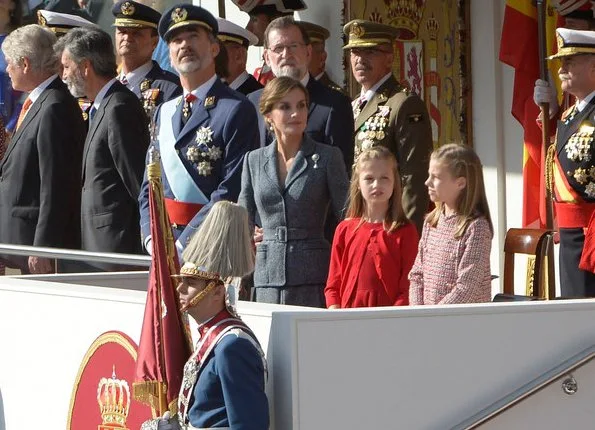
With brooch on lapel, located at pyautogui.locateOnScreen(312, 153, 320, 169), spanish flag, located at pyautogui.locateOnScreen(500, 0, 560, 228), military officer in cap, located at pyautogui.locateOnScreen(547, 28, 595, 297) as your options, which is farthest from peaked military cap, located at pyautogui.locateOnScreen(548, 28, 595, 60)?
spanish flag, located at pyautogui.locateOnScreen(500, 0, 560, 228)

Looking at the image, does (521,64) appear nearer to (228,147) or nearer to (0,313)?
(228,147)

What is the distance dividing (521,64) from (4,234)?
3.05m

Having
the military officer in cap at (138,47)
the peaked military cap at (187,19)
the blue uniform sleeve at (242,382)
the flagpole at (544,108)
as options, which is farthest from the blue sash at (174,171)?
the blue uniform sleeve at (242,382)

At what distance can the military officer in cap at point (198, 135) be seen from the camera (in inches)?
283

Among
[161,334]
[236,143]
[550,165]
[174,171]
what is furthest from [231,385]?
[550,165]

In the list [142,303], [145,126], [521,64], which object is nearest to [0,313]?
[142,303]

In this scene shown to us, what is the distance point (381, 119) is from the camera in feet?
25.6

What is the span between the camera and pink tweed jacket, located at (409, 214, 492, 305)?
596 cm

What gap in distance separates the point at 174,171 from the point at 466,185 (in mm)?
1611

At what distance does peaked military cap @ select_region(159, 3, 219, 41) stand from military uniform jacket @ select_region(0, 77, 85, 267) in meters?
1.06

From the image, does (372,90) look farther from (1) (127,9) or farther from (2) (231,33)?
(1) (127,9)

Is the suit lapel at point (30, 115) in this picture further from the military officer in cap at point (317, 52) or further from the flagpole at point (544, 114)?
the flagpole at point (544, 114)

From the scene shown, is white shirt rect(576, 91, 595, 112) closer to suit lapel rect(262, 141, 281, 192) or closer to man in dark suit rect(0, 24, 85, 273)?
suit lapel rect(262, 141, 281, 192)

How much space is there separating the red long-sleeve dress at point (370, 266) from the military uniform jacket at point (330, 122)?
102 centimetres
